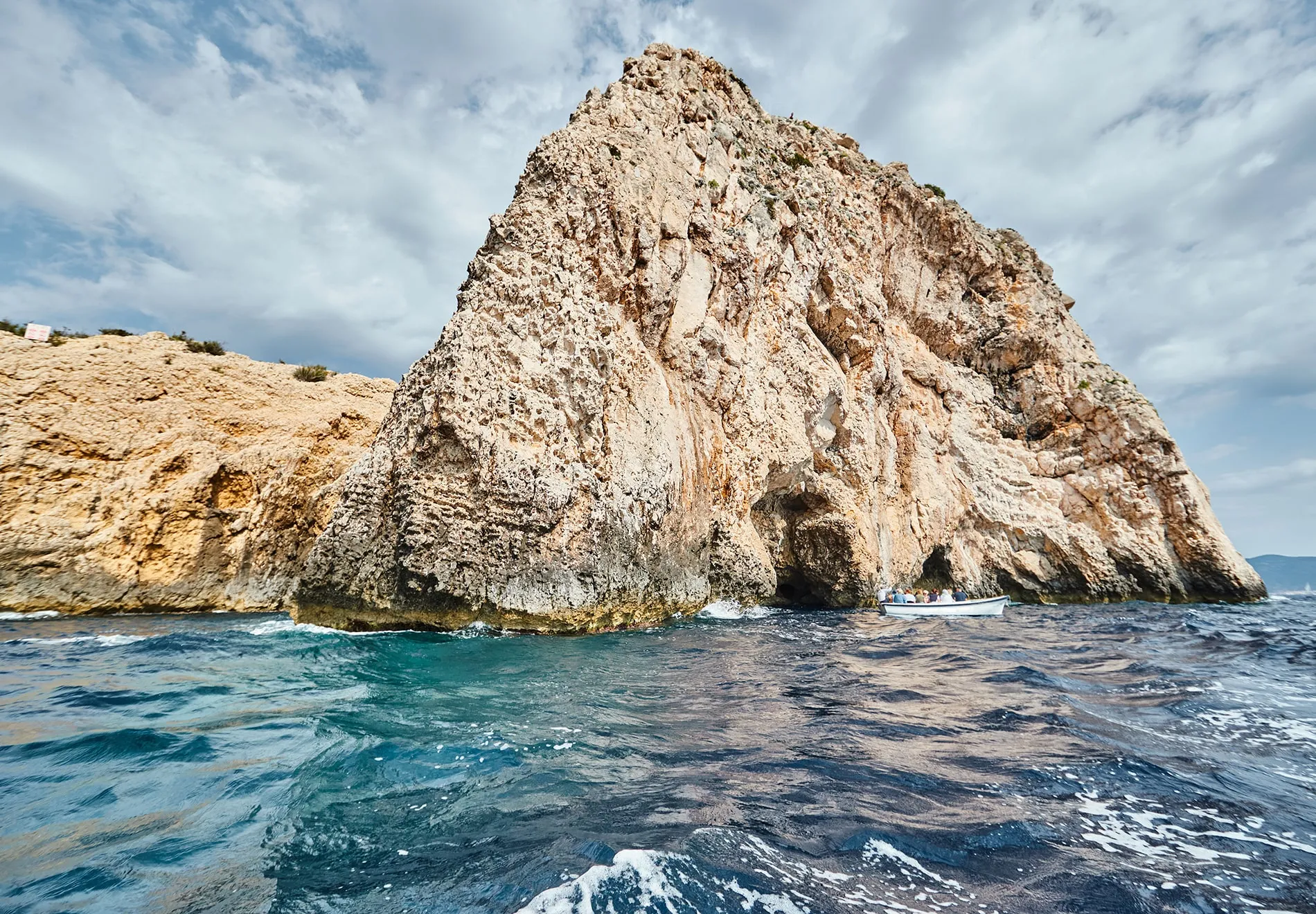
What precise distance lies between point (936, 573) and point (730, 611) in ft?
47.6

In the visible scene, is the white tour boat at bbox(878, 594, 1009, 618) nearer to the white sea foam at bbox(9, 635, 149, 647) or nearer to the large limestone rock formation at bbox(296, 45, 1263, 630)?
the large limestone rock formation at bbox(296, 45, 1263, 630)

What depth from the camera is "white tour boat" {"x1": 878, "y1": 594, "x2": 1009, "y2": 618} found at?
19812 mm

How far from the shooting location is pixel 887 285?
32.3 metres

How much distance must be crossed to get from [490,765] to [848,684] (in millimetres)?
5584

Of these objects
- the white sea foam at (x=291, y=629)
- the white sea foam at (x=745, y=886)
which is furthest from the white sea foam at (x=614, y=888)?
the white sea foam at (x=291, y=629)

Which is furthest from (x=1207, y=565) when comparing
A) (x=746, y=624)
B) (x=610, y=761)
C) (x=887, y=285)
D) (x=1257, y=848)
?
(x=610, y=761)

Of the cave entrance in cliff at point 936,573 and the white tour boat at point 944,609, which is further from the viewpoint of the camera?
the cave entrance in cliff at point 936,573

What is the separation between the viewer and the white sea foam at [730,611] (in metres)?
18.5

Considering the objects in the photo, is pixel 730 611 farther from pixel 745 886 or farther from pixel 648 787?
pixel 745 886

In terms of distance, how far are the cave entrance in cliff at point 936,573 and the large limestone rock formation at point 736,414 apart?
0.24 m

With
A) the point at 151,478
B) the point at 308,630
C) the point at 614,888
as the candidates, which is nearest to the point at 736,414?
the point at 308,630

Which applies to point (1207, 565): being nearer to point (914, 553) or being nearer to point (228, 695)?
point (914, 553)

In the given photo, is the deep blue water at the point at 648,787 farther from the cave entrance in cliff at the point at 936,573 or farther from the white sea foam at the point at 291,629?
the cave entrance in cliff at the point at 936,573

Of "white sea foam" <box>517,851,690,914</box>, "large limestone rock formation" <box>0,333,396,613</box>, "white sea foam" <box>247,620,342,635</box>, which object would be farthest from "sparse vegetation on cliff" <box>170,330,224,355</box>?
"white sea foam" <box>517,851,690,914</box>
